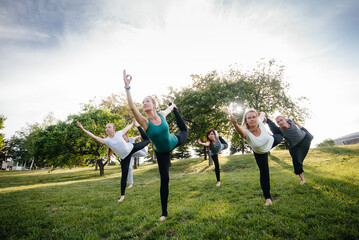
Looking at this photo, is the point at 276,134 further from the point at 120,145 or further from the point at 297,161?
the point at 120,145

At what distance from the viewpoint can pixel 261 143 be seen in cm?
434

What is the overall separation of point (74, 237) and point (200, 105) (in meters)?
17.2

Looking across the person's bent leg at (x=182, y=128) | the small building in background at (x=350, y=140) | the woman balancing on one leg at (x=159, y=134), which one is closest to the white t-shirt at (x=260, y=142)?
the person's bent leg at (x=182, y=128)

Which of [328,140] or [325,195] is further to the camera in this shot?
[328,140]

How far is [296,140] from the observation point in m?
6.28

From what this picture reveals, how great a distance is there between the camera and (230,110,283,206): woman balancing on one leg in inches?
172

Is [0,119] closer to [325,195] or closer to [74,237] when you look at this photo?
[74,237]

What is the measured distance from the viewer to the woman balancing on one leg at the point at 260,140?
4367 mm

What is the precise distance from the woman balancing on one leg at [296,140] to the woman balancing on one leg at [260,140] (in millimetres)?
1814

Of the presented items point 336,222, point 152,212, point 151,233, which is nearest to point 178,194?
point 152,212

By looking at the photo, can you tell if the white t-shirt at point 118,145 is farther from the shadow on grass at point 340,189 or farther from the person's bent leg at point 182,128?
the shadow on grass at point 340,189

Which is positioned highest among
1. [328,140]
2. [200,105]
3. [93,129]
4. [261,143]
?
[200,105]

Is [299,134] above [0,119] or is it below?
below

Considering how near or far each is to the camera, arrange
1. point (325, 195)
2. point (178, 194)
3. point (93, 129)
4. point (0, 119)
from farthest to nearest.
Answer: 1. point (0, 119)
2. point (93, 129)
3. point (178, 194)
4. point (325, 195)
